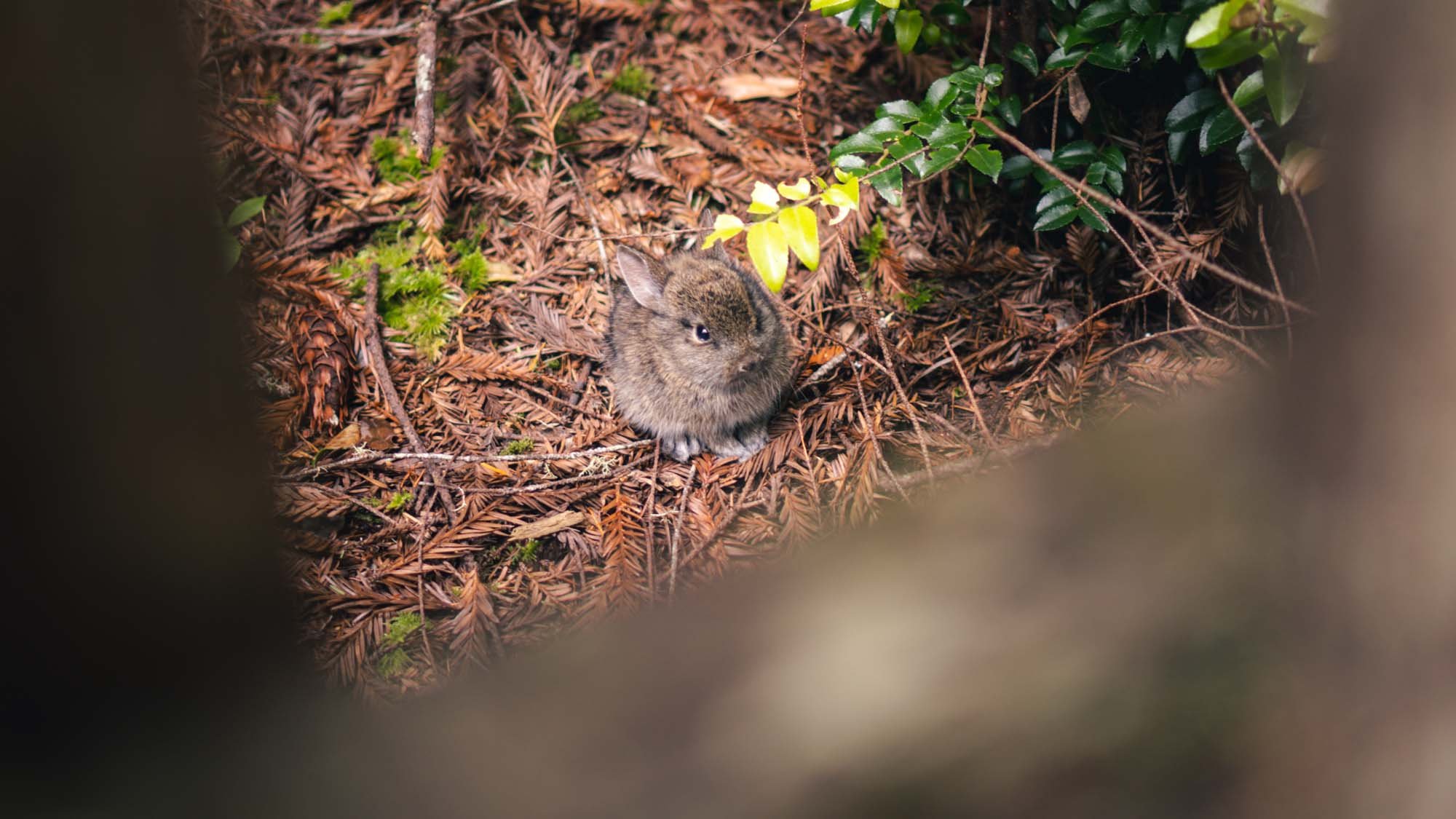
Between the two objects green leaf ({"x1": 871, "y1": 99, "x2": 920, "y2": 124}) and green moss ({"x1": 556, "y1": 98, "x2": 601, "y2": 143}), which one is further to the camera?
green moss ({"x1": 556, "y1": 98, "x2": 601, "y2": 143})

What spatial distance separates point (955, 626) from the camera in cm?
140

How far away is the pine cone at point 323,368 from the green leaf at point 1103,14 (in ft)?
10.7

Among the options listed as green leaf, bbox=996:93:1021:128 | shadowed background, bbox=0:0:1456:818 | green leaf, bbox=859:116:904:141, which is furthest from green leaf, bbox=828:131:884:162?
shadowed background, bbox=0:0:1456:818

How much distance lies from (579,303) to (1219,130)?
9.02ft

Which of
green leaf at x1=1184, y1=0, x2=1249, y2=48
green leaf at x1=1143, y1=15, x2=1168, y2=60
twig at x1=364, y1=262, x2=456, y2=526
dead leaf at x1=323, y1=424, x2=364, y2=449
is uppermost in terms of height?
green leaf at x1=1184, y1=0, x2=1249, y2=48

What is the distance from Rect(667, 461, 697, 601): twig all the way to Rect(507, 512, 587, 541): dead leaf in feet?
1.26

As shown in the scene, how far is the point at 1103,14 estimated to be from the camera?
9.84 ft

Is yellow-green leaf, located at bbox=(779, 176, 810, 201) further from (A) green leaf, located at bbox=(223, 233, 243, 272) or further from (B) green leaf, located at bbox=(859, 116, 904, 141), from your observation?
(A) green leaf, located at bbox=(223, 233, 243, 272)

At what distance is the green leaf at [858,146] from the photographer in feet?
9.95

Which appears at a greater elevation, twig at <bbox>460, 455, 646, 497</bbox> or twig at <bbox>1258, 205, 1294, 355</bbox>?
twig at <bbox>1258, 205, 1294, 355</bbox>

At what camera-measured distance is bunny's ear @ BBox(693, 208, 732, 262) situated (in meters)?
3.91

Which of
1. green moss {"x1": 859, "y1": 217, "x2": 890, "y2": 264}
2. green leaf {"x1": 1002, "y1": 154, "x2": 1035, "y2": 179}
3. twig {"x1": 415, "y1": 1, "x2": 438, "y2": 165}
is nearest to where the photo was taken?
green leaf {"x1": 1002, "y1": 154, "x2": 1035, "y2": 179}

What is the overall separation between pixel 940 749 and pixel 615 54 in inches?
167

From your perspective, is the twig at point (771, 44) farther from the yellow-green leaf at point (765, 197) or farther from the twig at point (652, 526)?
the twig at point (652, 526)
